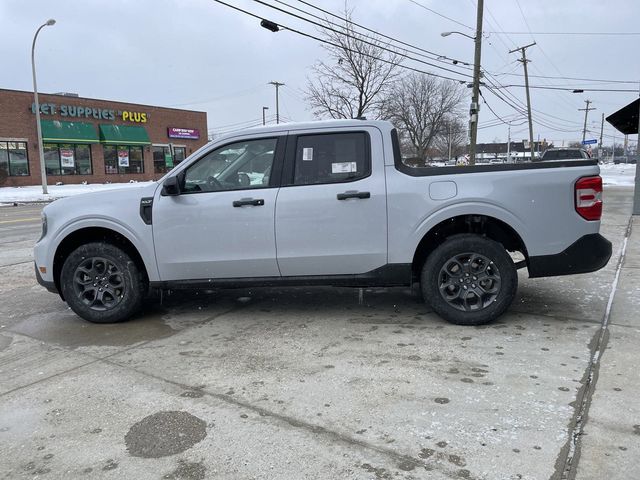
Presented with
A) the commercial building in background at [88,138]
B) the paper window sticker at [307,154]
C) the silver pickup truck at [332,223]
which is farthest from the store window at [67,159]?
the paper window sticker at [307,154]

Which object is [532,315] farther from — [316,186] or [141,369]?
[141,369]

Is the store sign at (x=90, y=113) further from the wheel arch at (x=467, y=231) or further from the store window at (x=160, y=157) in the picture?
the wheel arch at (x=467, y=231)

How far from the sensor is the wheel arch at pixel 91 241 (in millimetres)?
5164

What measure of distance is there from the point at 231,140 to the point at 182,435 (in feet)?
9.24

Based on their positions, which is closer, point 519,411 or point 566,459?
point 566,459

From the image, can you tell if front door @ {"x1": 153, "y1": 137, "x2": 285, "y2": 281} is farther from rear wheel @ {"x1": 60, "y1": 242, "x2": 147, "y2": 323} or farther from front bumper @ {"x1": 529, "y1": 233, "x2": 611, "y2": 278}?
front bumper @ {"x1": 529, "y1": 233, "x2": 611, "y2": 278}

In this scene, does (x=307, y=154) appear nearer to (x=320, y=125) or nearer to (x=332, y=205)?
(x=320, y=125)

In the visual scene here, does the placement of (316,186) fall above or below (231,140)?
below

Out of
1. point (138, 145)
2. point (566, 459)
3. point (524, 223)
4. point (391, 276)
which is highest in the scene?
point (138, 145)

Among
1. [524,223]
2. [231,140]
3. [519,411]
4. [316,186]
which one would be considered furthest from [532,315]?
[231,140]

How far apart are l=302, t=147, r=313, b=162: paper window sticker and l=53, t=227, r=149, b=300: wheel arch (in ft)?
6.10

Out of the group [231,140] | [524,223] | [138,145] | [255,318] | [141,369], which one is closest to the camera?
[141,369]

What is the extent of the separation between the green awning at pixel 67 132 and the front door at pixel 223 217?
3197cm

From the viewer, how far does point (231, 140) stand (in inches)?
196
